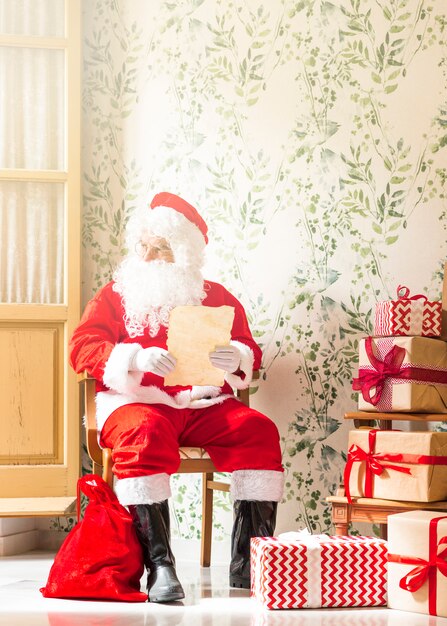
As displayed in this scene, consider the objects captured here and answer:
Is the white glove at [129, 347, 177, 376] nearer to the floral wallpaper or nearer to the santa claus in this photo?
the santa claus

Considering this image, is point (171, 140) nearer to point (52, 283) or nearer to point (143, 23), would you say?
point (143, 23)

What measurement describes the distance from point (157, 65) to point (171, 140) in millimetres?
317

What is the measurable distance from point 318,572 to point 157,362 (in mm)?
793

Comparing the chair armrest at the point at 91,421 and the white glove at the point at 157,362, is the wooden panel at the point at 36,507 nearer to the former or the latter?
the chair armrest at the point at 91,421

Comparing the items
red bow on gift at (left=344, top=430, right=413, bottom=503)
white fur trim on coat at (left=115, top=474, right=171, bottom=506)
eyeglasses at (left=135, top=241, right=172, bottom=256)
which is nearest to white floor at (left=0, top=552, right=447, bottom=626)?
white fur trim on coat at (left=115, top=474, right=171, bottom=506)

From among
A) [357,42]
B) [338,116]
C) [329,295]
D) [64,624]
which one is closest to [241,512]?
[64,624]

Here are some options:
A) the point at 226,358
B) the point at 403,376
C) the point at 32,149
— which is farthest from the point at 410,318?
the point at 32,149

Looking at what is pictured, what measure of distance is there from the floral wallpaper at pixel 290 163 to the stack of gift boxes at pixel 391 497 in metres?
0.41

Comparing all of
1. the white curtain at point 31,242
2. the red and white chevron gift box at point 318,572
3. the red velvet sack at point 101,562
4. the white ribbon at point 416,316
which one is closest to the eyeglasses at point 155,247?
the white curtain at point 31,242

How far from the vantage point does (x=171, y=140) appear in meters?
3.62

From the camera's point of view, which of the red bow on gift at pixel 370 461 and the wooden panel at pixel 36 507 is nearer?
the red bow on gift at pixel 370 461

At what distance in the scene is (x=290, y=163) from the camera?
3.48 metres

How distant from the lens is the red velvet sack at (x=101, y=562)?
2529 millimetres

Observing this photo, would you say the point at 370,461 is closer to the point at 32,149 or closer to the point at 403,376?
the point at 403,376
